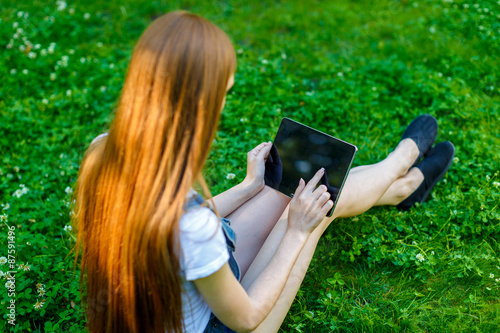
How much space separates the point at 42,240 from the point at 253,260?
4.48 ft

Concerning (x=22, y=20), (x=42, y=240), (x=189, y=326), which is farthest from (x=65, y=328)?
(x=22, y=20)

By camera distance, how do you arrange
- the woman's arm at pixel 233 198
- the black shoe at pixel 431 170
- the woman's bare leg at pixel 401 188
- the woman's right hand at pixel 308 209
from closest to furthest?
the woman's right hand at pixel 308 209, the woman's arm at pixel 233 198, the woman's bare leg at pixel 401 188, the black shoe at pixel 431 170

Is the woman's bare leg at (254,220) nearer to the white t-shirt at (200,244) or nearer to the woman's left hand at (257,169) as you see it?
the woman's left hand at (257,169)

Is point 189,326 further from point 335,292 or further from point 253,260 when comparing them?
point 335,292

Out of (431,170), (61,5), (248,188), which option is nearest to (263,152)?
(248,188)

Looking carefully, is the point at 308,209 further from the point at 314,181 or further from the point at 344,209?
the point at 344,209

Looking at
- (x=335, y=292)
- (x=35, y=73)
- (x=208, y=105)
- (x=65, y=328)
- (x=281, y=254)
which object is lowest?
(x=65, y=328)

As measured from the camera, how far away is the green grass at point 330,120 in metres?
2.21

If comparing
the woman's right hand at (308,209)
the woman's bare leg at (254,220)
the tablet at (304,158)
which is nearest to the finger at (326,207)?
the woman's right hand at (308,209)

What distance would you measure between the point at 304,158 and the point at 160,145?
97cm

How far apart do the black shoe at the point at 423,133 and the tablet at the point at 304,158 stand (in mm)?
1047

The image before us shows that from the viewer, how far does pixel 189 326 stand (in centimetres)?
153

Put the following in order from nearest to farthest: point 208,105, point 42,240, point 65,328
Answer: point 208,105
point 65,328
point 42,240

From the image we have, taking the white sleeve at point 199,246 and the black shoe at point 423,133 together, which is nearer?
the white sleeve at point 199,246
